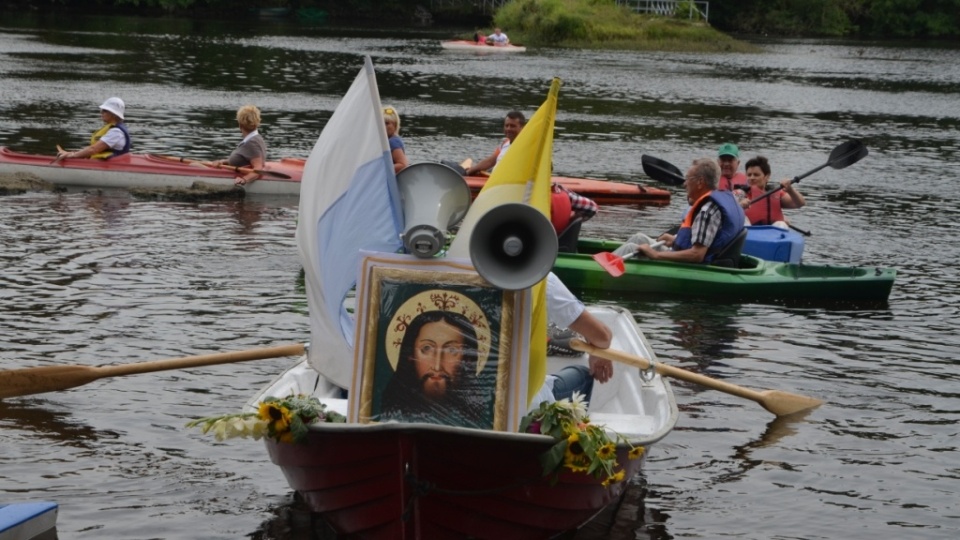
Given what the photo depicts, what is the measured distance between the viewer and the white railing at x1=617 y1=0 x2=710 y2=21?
82438 mm

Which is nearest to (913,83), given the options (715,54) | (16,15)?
(715,54)

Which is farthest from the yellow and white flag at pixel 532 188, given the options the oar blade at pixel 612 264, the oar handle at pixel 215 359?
the oar blade at pixel 612 264

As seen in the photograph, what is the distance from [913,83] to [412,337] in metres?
50.0

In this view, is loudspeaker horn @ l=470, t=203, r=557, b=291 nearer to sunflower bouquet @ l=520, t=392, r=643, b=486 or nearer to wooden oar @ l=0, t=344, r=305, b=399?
sunflower bouquet @ l=520, t=392, r=643, b=486

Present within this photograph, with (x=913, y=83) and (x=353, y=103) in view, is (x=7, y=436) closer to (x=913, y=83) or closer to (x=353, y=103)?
(x=353, y=103)

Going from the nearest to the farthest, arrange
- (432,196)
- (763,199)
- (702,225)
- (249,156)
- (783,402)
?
(432,196)
(783,402)
(702,225)
(763,199)
(249,156)

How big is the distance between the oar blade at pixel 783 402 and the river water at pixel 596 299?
17cm

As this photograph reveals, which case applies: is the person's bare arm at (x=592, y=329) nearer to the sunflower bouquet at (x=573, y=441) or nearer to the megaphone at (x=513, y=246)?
the sunflower bouquet at (x=573, y=441)

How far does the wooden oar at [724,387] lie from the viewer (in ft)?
28.2

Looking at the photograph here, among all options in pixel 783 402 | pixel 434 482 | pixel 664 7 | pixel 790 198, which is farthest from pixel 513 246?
pixel 664 7

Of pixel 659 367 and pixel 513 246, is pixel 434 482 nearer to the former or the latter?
pixel 513 246

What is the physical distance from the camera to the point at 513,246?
699 cm

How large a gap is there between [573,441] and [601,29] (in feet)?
216

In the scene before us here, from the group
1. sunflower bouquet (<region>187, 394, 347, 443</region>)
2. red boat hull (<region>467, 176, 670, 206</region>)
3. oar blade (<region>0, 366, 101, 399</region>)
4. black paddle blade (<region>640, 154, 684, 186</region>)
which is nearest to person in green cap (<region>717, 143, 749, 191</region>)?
black paddle blade (<region>640, 154, 684, 186</region>)
